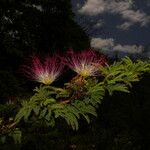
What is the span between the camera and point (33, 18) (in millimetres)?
22531

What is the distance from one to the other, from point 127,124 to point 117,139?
3.12 feet

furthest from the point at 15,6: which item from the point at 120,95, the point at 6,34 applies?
the point at 120,95

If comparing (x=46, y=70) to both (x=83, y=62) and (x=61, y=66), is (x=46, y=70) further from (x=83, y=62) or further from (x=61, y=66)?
(x=83, y=62)

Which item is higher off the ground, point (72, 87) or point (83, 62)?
point (83, 62)

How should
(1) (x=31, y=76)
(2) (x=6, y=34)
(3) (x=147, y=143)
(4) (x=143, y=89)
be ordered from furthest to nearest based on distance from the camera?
(2) (x=6, y=34)
(4) (x=143, y=89)
(3) (x=147, y=143)
(1) (x=31, y=76)

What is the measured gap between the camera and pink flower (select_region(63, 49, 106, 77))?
12.3 ft

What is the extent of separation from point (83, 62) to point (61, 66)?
7.0 inches

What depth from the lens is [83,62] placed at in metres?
3.76

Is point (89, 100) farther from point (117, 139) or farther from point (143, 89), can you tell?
point (143, 89)

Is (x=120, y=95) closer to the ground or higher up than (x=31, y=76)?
higher up

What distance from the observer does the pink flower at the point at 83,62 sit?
Result: 148 inches

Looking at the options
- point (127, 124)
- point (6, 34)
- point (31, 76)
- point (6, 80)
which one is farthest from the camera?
point (6, 34)

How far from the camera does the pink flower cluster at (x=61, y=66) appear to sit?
12.2ft

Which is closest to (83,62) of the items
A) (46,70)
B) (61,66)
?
(61,66)
